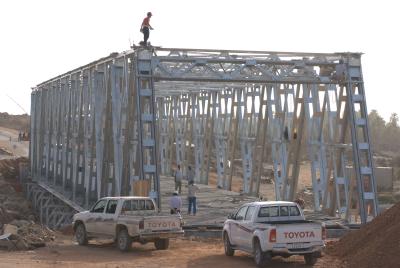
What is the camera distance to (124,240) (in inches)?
809

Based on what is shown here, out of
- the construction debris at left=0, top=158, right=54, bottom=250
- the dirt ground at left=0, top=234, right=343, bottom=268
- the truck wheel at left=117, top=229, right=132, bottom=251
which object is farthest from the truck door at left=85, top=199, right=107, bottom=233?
the construction debris at left=0, top=158, right=54, bottom=250

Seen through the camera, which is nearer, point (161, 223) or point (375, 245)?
point (375, 245)

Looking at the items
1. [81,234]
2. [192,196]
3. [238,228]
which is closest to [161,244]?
[81,234]

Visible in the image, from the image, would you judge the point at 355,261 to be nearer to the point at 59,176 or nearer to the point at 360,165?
the point at 360,165

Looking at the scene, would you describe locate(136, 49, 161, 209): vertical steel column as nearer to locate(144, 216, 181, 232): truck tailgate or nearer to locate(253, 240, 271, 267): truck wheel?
locate(144, 216, 181, 232): truck tailgate

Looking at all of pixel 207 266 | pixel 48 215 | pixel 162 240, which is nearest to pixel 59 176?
pixel 48 215

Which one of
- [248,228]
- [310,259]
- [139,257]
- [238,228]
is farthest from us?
[139,257]

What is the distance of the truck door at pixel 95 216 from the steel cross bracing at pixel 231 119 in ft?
9.04

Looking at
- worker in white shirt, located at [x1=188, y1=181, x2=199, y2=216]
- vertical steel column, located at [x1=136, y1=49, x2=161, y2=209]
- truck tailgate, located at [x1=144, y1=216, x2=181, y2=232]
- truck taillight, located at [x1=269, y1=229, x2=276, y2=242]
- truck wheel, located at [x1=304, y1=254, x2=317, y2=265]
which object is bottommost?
truck wheel, located at [x1=304, y1=254, x2=317, y2=265]

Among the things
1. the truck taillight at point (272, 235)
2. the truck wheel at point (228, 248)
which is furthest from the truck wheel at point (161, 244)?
the truck taillight at point (272, 235)

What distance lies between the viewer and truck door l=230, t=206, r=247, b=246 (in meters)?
18.3

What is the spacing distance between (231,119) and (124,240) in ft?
75.3

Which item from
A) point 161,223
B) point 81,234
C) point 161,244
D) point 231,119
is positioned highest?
point 231,119

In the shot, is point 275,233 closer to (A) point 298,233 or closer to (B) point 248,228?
(A) point 298,233
